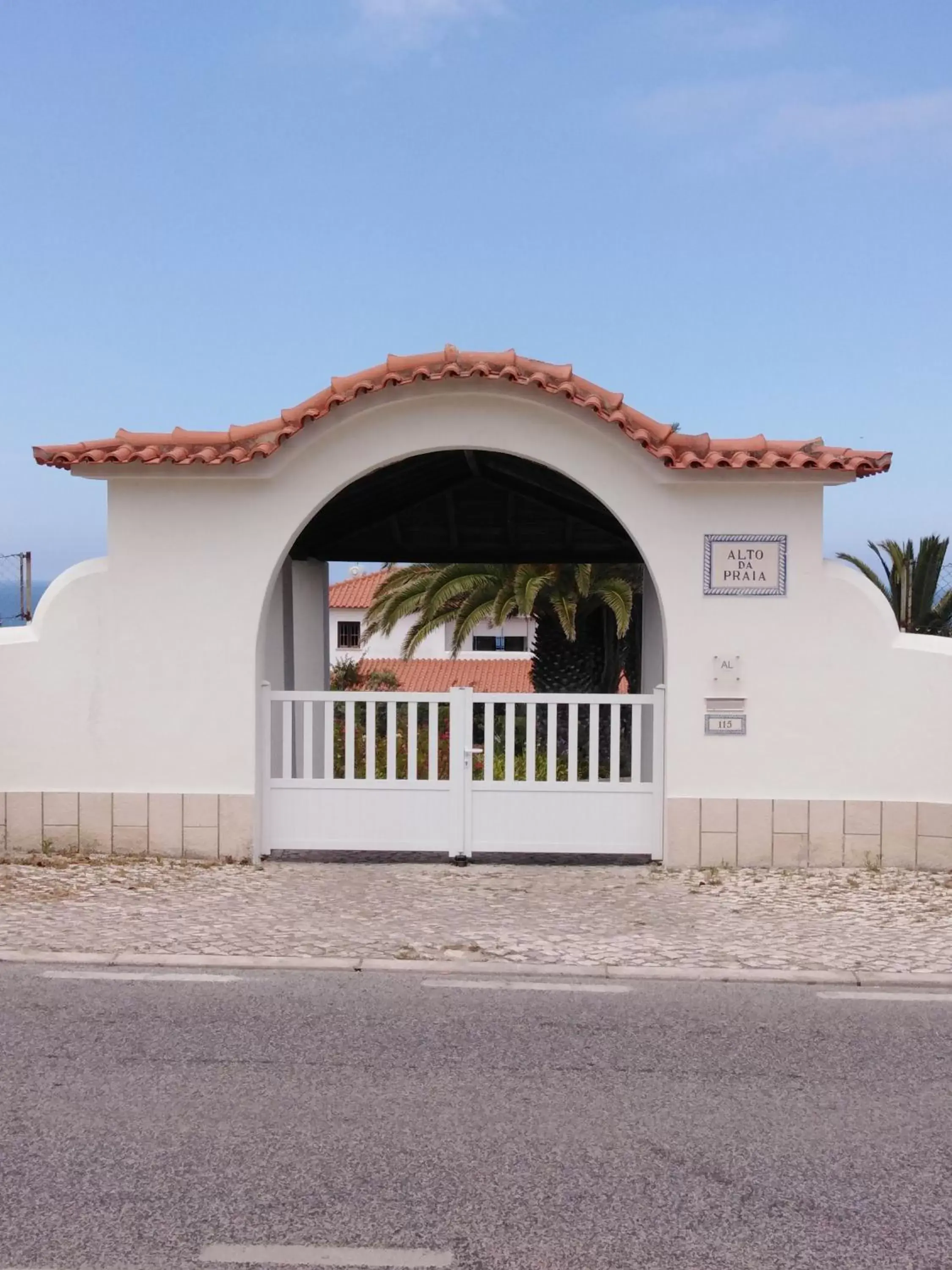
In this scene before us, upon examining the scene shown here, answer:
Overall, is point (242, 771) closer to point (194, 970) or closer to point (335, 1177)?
point (194, 970)

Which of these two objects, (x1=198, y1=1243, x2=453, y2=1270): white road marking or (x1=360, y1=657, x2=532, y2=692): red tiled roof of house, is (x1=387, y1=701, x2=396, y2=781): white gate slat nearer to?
(x1=198, y1=1243, x2=453, y2=1270): white road marking

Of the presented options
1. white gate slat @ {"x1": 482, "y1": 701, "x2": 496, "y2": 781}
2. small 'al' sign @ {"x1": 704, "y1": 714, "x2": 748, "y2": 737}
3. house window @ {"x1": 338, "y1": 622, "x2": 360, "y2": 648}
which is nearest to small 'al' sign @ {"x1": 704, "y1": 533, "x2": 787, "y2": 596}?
small 'al' sign @ {"x1": 704, "y1": 714, "x2": 748, "y2": 737}

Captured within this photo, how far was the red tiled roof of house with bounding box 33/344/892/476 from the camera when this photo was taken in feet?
30.6

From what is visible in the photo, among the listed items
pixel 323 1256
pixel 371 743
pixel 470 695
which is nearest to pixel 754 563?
pixel 470 695

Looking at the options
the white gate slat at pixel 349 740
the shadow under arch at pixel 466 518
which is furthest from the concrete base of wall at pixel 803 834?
the shadow under arch at pixel 466 518

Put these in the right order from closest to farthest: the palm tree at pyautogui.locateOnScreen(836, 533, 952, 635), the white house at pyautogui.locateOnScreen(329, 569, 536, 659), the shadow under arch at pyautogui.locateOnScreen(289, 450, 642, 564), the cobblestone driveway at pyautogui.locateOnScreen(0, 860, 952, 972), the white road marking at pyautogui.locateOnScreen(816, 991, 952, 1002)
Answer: the white road marking at pyautogui.locateOnScreen(816, 991, 952, 1002)
the cobblestone driveway at pyautogui.locateOnScreen(0, 860, 952, 972)
the shadow under arch at pyautogui.locateOnScreen(289, 450, 642, 564)
the palm tree at pyautogui.locateOnScreen(836, 533, 952, 635)
the white house at pyautogui.locateOnScreen(329, 569, 536, 659)

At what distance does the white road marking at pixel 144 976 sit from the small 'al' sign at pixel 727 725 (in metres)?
4.50

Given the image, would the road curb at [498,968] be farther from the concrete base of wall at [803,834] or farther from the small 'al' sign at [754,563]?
the small 'al' sign at [754,563]

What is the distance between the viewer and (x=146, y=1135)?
4410 mm

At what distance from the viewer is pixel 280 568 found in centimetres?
1000

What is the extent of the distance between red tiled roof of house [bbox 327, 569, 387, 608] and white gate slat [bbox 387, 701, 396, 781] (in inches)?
1483

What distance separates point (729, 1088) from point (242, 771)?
569 centimetres

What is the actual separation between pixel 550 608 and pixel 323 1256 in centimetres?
1782

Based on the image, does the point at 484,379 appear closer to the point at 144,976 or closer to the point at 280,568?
the point at 280,568
